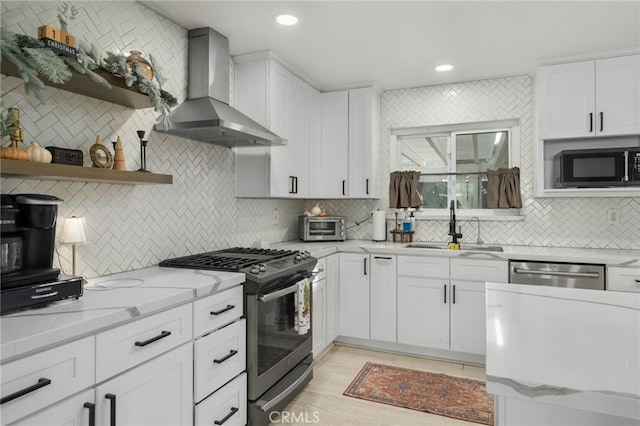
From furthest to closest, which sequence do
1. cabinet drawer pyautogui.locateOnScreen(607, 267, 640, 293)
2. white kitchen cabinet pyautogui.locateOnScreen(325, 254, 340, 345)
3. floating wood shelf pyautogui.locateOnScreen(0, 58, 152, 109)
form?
1. white kitchen cabinet pyautogui.locateOnScreen(325, 254, 340, 345)
2. cabinet drawer pyautogui.locateOnScreen(607, 267, 640, 293)
3. floating wood shelf pyautogui.locateOnScreen(0, 58, 152, 109)

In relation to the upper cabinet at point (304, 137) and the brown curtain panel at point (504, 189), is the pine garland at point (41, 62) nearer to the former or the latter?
the upper cabinet at point (304, 137)

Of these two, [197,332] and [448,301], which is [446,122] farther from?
Result: [197,332]

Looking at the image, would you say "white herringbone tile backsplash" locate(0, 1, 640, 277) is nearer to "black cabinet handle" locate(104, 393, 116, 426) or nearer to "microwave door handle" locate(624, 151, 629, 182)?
"microwave door handle" locate(624, 151, 629, 182)

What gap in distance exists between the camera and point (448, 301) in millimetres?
3287

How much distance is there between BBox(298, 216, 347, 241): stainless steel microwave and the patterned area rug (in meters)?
1.29

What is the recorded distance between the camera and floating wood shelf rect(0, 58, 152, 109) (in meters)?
1.70

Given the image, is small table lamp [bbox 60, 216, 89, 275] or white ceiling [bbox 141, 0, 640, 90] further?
white ceiling [bbox 141, 0, 640, 90]

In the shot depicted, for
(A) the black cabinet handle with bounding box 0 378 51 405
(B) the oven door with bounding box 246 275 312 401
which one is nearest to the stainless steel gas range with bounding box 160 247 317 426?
(B) the oven door with bounding box 246 275 312 401

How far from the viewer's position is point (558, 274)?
2.94 m

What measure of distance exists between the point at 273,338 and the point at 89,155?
4.82 ft

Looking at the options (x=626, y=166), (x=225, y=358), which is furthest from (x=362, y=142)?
(x=225, y=358)

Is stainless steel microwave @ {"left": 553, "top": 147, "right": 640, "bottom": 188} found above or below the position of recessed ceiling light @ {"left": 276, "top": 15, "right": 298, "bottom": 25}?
below

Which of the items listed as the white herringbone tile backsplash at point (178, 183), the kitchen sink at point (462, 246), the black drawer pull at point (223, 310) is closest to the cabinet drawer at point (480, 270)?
the kitchen sink at point (462, 246)

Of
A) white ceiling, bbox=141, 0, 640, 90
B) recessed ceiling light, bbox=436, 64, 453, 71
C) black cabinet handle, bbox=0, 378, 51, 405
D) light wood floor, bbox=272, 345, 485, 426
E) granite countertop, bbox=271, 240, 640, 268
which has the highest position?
recessed ceiling light, bbox=436, 64, 453, 71
